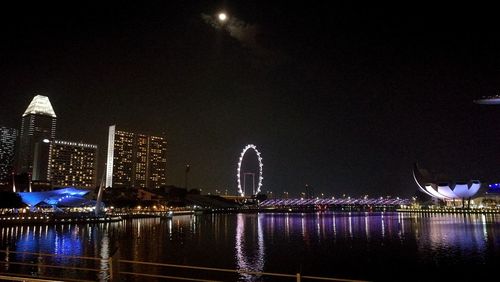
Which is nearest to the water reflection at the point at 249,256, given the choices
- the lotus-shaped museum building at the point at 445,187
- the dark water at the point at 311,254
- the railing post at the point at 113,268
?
the dark water at the point at 311,254

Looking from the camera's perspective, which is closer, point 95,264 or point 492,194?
point 95,264

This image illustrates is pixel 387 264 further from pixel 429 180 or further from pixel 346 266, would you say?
pixel 429 180

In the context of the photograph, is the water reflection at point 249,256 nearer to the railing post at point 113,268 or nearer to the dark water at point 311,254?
the dark water at point 311,254

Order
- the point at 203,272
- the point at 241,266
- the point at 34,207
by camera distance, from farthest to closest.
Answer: the point at 34,207 < the point at 241,266 < the point at 203,272

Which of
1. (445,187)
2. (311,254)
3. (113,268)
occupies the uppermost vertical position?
(445,187)

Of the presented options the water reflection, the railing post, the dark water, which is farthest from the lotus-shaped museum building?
the railing post

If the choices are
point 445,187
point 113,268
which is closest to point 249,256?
point 113,268

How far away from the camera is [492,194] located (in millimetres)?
164000

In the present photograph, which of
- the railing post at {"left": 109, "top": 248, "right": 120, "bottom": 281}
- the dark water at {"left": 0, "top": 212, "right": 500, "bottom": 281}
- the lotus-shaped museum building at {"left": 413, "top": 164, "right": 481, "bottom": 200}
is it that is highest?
the lotus-shaped museum building at {"left": 413, "top": 164, "right": 481, "bottom": 200}

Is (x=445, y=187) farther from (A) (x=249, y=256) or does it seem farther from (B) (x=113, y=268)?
(B) (x=113, y=268)

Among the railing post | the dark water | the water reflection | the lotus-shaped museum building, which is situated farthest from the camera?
the lotus-shaped museum building

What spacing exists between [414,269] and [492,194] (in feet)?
517

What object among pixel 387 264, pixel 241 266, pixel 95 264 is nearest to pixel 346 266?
pixel 387 264

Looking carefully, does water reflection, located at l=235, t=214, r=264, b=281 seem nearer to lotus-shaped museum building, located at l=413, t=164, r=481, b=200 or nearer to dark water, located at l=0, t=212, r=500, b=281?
dark water, located at l=0, t=212, r=500, b=281
